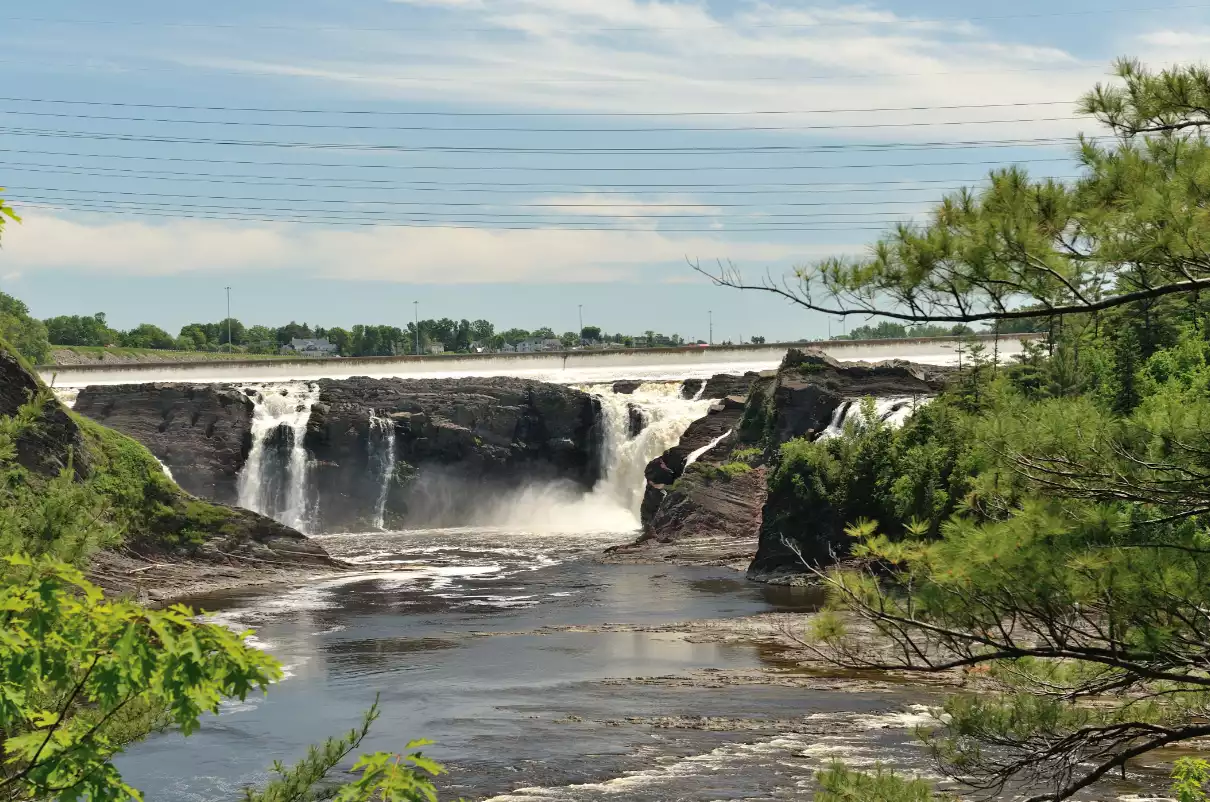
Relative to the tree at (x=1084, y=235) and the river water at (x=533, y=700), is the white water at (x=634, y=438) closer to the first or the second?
the river water at (x=533, y=700)

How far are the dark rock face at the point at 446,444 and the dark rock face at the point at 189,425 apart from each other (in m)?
3.40

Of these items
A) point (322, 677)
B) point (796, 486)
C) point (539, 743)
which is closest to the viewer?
point (539, 743)

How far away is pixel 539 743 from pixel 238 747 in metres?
4.11

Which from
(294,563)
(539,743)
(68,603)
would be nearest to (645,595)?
(294,563)

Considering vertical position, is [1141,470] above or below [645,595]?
above

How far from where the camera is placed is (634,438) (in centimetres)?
5703

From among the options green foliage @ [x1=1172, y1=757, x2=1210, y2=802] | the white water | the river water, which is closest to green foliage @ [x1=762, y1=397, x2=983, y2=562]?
the river water

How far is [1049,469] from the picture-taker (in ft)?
31.7

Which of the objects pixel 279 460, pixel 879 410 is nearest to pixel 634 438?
pixel 879 410

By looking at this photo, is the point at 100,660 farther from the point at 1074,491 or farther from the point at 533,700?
the point at 533,700

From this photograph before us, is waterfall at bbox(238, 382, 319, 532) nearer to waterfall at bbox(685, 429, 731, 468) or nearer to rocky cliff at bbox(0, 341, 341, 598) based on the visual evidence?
waterfall at bbox(685, 429, 731, 468)

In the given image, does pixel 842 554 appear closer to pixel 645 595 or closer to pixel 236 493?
pixel 645 595

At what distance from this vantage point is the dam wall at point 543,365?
71562 millimetres

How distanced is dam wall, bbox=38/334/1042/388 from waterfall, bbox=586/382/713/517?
10.5 meters
